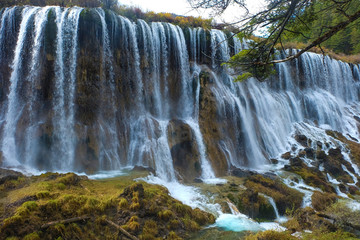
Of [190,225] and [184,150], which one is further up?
[184,150]

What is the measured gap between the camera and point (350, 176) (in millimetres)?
14117

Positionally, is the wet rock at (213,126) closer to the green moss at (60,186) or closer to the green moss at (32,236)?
the green moss at (60,186)

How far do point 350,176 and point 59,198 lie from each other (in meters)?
16.2

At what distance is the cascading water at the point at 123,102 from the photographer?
38.3ft

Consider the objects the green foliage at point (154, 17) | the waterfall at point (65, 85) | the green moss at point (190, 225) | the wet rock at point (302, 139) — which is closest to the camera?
the green moss at point (190, 225)

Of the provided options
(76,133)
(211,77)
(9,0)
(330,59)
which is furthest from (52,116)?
(330,59)

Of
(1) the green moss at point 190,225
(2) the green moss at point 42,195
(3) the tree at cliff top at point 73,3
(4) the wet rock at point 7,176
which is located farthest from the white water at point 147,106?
(2) the green moss at point 42,195

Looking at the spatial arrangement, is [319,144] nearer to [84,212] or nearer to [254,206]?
[254,206]

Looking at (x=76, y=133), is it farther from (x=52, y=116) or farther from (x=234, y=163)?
(x=234, y=163)

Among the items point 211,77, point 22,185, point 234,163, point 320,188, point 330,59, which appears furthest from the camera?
point 330,59

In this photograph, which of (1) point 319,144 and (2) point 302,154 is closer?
(2) point 302,154

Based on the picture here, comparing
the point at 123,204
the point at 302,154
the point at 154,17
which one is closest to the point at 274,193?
the point at 123,204

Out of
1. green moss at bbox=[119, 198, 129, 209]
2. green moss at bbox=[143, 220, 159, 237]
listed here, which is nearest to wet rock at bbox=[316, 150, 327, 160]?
green moss at bbox=[143, 220, 159, 237]

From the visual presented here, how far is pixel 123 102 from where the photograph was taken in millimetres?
14062
